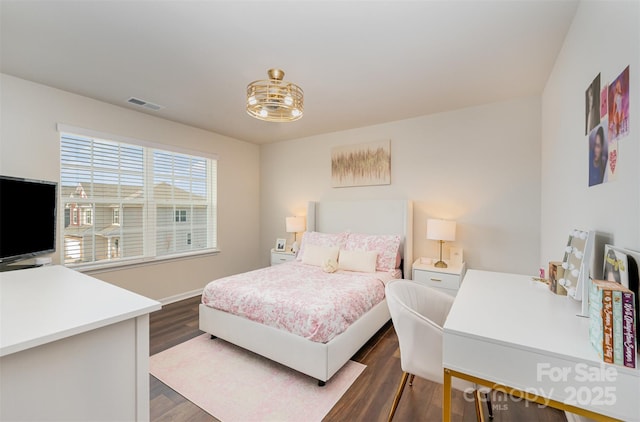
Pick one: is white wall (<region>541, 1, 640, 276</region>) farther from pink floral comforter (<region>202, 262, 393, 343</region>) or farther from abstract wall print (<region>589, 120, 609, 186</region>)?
pink floral comforter (<region>202, 262, 393, 343</region>)

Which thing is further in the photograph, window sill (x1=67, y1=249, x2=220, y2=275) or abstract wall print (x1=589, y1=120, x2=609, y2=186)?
window sill (x1=67, y1=249, x2=220, y2=275)

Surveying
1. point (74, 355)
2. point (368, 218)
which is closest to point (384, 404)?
point (74, 355)

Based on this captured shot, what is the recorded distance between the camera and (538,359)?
938 mm

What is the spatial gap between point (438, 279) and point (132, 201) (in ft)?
12.8

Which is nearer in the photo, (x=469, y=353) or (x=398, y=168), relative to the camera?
(x=469, y=353)

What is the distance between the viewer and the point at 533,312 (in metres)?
1.26

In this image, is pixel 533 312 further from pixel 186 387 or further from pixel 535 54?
pixel 186 387

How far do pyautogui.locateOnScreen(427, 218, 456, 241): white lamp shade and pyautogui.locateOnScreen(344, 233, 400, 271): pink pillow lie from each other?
1.43 ft

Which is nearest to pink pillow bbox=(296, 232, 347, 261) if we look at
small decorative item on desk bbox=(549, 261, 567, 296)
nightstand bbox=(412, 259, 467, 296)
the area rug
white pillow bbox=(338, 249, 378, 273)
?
white pillow bbox=(338, 249, 378, 273)

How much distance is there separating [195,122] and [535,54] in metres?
3.93

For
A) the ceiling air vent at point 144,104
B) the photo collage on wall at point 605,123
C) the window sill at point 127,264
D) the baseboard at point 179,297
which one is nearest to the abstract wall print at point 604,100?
the photo collage on wall at point 605,123

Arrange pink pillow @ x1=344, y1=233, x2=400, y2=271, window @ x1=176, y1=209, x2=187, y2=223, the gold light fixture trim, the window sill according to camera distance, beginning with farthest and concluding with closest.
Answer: window @ x1=176, y1=209, x2=187, y2=223 < pink pillow @ x1=344, y1=233, x2=400, y2=271 < the window sill < the gold light fixture trim

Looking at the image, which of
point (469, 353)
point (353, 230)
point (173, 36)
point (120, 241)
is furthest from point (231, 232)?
point (469, 353)

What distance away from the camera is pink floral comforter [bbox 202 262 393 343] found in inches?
81.7
